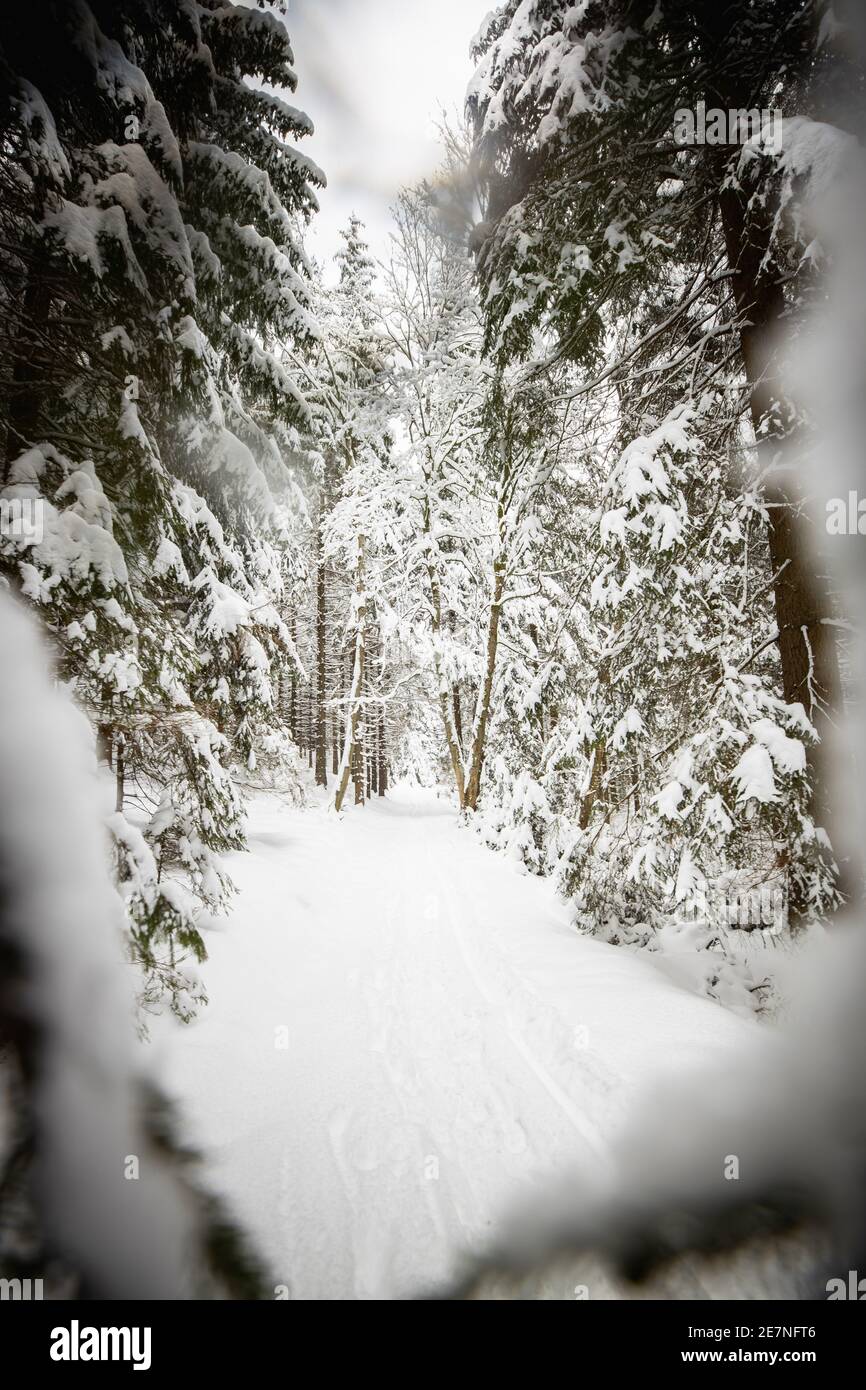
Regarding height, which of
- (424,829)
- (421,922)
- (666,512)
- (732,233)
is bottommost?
(424,829)

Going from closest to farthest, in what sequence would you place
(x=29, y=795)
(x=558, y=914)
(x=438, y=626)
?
(x=29, y=795) → (x=558, y=914) → (x=438, y=626)

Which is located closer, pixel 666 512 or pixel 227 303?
pixel 666 512

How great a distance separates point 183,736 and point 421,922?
15.5ft

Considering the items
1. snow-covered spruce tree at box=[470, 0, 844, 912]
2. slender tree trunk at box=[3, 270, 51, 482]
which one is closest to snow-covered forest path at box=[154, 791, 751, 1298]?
snow-covered spruce tree at box=[470, 0, 844, 912]

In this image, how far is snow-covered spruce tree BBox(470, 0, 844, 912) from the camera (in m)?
3.43

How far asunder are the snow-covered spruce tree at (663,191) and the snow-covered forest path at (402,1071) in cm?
196

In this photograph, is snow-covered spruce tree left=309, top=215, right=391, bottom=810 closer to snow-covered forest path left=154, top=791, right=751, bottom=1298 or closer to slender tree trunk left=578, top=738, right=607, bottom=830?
slender tree trunk left=578, top=738, right=607, bottom=830

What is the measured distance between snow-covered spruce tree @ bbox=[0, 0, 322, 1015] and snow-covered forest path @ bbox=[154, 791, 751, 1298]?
942 millimetres

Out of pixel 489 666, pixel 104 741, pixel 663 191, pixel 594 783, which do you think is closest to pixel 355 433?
pixel 489 666

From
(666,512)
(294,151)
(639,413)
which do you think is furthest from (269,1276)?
(294,151)

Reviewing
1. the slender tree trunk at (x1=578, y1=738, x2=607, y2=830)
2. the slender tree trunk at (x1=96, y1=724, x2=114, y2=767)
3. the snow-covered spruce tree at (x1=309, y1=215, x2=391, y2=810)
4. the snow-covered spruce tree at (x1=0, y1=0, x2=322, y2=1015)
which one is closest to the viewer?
the snow-covered spruce tree at (x1=0, y1=0, x2=322, y2=1015)

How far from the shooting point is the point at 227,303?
5.18 meters

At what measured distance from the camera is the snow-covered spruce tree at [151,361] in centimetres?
327

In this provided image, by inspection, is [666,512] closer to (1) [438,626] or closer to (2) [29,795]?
(2) [29,795]
